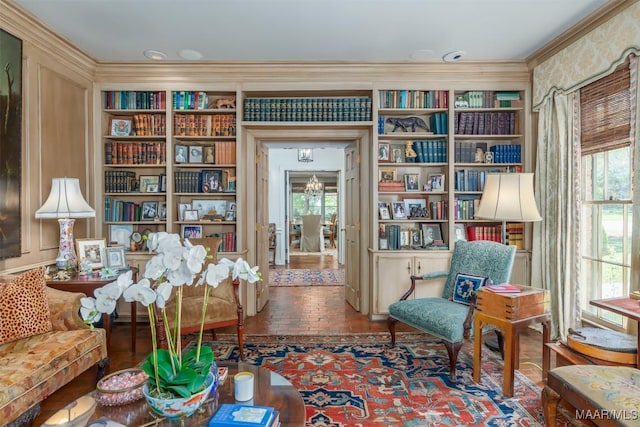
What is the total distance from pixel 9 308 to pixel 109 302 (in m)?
1.45

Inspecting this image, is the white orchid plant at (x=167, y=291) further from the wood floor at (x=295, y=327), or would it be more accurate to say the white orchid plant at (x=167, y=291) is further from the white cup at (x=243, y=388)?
the wood floor at (x=295, y=327)

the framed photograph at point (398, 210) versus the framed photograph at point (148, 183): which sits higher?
the framed photograph at point (148, 183)

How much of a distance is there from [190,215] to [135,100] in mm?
1406

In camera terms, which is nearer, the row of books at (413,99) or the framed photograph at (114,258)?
the framed photograph at (114,258)

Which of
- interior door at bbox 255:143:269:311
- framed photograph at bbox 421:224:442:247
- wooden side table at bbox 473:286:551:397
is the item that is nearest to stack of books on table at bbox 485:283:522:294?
wooden side table at bbox 473:286:551:397

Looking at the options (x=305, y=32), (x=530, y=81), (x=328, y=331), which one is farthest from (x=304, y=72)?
(x=328, y=331)

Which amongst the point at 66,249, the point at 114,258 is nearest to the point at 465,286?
the point at 114,258

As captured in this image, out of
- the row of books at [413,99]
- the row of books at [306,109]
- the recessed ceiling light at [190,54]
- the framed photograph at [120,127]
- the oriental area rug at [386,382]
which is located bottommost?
the oriental area rug at [386,382]

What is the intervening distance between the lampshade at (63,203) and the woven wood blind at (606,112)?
174 inches

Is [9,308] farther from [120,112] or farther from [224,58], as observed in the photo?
[224,58]

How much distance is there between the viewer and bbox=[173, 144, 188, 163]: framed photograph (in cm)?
382

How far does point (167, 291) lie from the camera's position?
1.26 meters

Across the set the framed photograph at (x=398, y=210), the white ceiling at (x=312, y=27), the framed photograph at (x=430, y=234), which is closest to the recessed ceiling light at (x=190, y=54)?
the white ceiling at (x=312, y=27)

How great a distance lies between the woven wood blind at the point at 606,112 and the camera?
8.54ft
